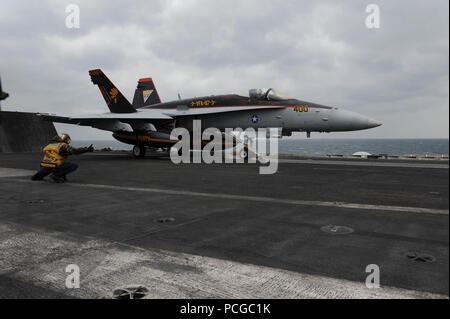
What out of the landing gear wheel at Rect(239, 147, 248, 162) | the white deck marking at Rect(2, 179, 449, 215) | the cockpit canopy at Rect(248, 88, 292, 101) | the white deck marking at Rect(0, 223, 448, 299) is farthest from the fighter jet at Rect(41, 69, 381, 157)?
the white deck marking at Rect(0, 223, 448, 299)

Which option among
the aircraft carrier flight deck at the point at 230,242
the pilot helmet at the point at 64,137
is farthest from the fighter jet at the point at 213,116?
the pilot helmet at the point at 64,137

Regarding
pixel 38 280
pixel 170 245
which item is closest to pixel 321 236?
pixel 170 245

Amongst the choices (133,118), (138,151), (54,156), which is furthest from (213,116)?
(54,156)

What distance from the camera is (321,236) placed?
15.3 feet

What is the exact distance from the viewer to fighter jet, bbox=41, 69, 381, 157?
51.7 ft

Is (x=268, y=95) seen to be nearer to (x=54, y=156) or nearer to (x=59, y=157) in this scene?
(x=59, y=157)

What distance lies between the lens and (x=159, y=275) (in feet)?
11.3

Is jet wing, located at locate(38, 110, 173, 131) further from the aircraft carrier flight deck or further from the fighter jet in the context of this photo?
the aircraft carrier flight deck

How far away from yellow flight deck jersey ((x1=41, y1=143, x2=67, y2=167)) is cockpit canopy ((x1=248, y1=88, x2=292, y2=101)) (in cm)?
991

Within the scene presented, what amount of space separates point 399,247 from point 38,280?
4.08m

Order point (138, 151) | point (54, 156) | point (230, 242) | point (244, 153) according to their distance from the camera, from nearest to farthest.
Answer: point (230, 242) < point (54, 156) < point (244, 153) < point (138, 151)

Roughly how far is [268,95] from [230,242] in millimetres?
13362

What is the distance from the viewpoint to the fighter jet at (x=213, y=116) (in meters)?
15.8

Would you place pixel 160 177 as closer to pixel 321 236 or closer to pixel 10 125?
pixel 321 236
